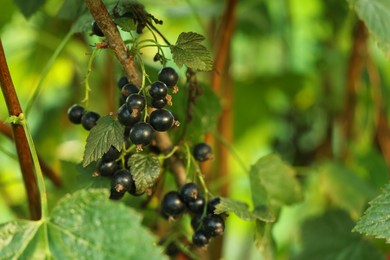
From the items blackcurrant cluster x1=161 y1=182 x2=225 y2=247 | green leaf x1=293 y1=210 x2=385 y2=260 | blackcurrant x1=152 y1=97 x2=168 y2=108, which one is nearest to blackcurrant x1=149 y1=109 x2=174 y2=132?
blackcurrant x1=152 y1=97 x2=168 y2=108

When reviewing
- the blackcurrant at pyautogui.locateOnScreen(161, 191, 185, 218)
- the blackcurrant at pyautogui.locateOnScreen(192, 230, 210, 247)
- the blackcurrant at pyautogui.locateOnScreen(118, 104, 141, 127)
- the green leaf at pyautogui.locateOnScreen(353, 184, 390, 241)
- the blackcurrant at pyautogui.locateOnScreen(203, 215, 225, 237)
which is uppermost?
the blackcurrant at pyautogui.locateOnScreen(118, 104, 141, 127)

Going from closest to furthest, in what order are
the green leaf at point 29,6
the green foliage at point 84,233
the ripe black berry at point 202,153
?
the green foliage at point 84,233 → the ripe black berry at point 202,153 → the green leaf at point 29,6

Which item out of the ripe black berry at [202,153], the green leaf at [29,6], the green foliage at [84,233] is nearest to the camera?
the green foliage at [84,233]

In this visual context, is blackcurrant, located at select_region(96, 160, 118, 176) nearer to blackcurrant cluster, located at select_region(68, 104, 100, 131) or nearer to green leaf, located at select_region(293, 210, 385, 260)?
blackcurrant cluster, located at select_region(68, 104, 100, 131)

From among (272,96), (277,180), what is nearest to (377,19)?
(277,180)

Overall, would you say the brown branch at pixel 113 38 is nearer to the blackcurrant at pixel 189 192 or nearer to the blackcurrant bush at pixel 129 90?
the blackcurrant bush at pixel 129 90

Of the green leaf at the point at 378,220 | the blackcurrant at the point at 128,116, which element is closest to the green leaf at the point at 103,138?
the blackcurrant at the point at 128,116

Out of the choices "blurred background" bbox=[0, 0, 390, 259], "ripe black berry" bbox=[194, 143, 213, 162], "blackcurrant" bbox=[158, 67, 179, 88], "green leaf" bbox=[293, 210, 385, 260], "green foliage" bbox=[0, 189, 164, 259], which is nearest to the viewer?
"green foliage" bbox=[0, 189, 164, 259]

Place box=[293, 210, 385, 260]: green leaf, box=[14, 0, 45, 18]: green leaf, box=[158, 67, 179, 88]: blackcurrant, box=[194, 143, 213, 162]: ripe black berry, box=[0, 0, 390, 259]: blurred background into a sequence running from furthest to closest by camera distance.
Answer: box=[0, 0, 390, 259]: blurred background, box=[293, 210, 385, 260]: green leaf, box=[14, 0, 45, 18]: green leaf, box=[194, 143, 213, 162]: ripe black berry, box=[158, 67, 179, 88]: blackcurrant
